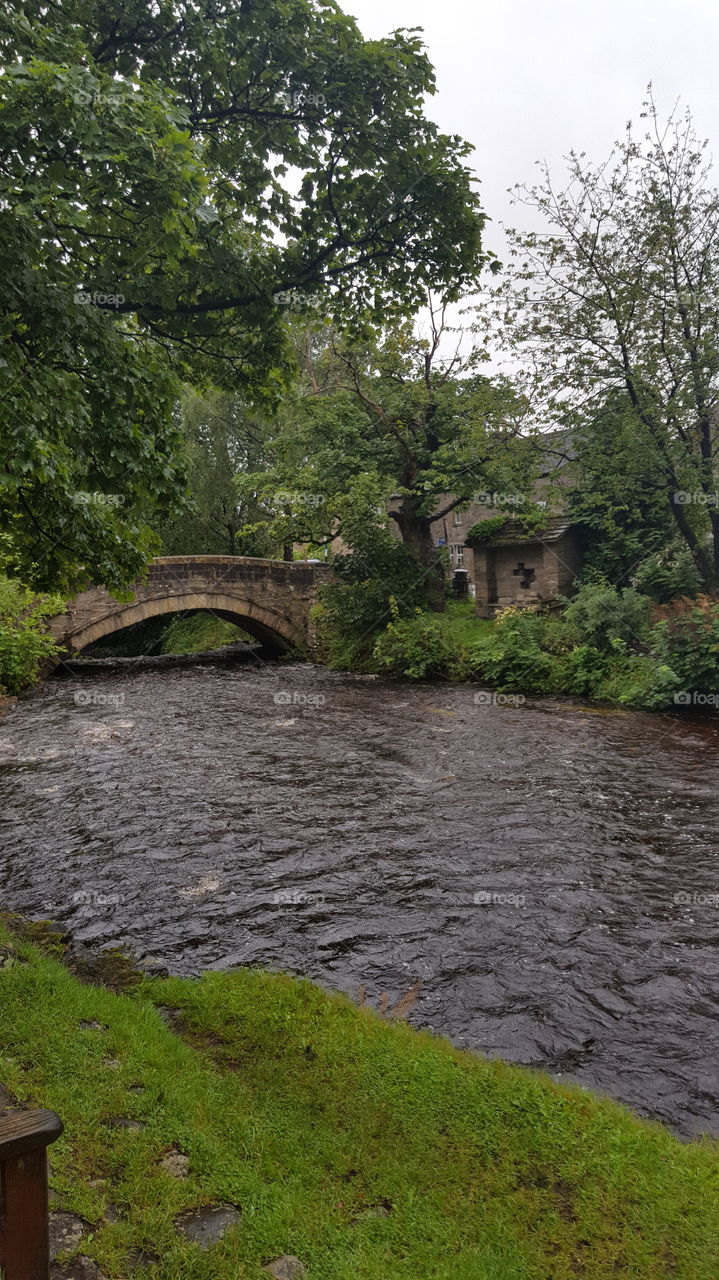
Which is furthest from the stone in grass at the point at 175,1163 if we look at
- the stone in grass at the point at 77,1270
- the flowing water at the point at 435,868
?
the flowing water at the point at 435,868

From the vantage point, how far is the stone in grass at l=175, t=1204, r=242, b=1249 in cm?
286

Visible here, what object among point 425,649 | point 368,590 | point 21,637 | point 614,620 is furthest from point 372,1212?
point 368,590

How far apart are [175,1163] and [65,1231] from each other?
0.63 metres

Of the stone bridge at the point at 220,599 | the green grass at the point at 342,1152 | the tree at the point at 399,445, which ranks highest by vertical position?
the tree at the point at 399,445

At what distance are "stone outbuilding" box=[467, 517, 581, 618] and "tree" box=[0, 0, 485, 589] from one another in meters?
16.4

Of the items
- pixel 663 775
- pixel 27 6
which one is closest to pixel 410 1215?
pixel 27 6

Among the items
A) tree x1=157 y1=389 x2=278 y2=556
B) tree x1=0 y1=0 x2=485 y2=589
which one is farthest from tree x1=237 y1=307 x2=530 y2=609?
tree x1=0 y1=0 x2=485 y2=589

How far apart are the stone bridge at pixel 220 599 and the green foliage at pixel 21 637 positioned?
4.86 feet

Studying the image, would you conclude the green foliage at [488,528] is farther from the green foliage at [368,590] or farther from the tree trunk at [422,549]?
the green foliage at [368,590]

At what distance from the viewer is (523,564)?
77.6 ft

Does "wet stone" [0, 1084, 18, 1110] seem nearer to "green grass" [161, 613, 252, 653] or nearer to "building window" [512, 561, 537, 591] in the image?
"building window" [512, 561, 537, 591]

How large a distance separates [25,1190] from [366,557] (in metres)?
20.9

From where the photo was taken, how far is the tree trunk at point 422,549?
74.8 ft

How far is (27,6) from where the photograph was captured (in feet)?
16.7
